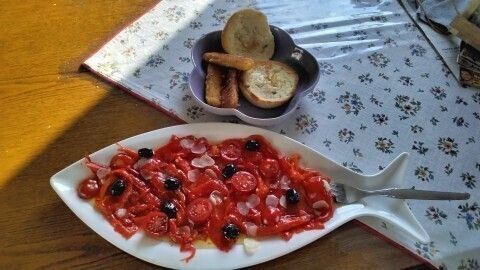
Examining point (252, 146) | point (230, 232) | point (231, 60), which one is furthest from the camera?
point (231, 60)

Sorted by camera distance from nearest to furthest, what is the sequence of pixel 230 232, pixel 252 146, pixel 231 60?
pixel 230 232 → pixel 252 146 → pixel 231 60

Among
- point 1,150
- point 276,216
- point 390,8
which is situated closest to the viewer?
point 276,216

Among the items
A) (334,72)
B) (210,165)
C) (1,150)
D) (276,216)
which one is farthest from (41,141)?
(334,72)

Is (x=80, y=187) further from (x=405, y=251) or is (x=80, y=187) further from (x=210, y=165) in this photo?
(x=405, y=251)

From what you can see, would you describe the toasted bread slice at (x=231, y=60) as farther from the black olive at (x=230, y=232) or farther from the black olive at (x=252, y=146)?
the black olive at (x=230, y=232)

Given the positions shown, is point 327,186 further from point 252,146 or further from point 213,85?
point 213,85

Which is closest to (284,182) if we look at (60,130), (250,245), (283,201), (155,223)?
(283,201)

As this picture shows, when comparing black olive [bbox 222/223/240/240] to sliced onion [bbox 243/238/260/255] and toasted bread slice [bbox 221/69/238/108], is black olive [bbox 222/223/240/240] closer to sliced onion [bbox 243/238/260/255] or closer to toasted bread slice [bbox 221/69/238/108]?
sliced onion [bbox 243/238/260/255]
